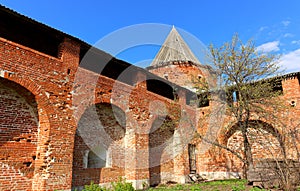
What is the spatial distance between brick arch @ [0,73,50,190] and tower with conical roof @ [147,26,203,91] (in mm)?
12464

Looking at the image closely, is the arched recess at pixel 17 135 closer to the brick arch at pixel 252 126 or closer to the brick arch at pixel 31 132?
the brick arch at pixel 31 132

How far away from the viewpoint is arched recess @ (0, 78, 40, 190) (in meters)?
6.73

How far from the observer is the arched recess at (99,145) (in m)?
8.87

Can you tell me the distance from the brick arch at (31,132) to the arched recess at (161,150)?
18.5 feet

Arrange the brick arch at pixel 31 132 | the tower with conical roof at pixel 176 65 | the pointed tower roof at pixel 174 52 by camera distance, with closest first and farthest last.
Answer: the brick arch at pixel 31 132, the tower with conical roof at pixel 176 65, the pointed tower roof at pixel 174 52

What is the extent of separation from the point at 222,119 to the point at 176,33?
38.6 feet

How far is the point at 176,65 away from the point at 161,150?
859cm

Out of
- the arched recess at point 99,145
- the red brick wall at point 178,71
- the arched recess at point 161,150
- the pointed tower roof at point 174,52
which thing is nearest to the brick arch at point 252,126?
the arched recess at point 161,150

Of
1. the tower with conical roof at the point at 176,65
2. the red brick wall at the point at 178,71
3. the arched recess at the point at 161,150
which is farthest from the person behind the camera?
the red brick wall at the point at 178,71

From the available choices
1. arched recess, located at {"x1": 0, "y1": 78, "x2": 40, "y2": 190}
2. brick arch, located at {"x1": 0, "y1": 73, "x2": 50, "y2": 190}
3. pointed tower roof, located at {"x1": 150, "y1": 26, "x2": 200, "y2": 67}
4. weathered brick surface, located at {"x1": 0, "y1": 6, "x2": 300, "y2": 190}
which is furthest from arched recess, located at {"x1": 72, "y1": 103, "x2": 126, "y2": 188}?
pointed tower roof, located at {"x1": 150, "y1": 26, "x2": 200, "y2": 67}

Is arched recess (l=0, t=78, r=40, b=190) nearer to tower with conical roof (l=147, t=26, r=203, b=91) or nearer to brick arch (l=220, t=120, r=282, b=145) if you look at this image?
brick arch (l=220, t=120, r=282, b=145)

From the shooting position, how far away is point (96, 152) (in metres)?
9.87

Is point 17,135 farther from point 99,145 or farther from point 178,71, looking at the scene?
point 178,71

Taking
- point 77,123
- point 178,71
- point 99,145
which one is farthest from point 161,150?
point 178,71
